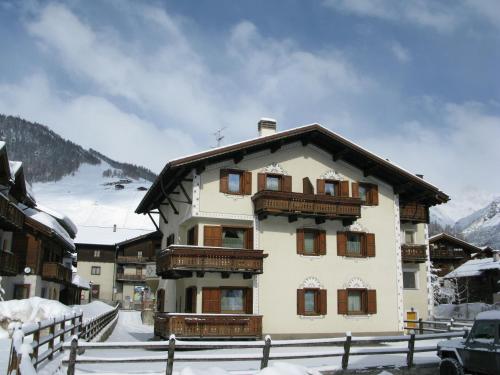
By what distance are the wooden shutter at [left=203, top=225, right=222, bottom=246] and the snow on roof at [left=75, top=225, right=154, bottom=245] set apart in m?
53.0

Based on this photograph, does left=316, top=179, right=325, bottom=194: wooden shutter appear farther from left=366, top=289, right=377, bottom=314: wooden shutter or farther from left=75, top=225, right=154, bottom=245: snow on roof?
left=75, top=225, right=154, bottom=245: snow on roof

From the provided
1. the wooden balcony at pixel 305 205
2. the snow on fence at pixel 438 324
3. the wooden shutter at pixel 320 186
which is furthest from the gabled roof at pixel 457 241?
the wooden balcony at pixel 305 205

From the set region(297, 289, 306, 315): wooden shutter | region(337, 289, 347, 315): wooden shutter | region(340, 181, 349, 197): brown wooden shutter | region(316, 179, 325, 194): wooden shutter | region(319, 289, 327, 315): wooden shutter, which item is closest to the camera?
region(297, 289, 306, 315): wooden shutter

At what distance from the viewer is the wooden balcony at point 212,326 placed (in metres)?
23.0

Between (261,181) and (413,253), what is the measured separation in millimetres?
12712

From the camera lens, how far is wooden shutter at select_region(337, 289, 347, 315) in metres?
26.7

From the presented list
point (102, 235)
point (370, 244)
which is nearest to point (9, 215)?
point (370, 244)

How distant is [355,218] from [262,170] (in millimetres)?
5194

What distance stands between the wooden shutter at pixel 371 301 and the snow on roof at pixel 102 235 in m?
53.9

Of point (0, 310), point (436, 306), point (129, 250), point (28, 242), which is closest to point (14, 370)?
point (0, 310)

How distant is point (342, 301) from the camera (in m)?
26.8

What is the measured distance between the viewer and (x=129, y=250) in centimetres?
7619

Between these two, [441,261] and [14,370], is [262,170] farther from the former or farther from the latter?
[441,261]

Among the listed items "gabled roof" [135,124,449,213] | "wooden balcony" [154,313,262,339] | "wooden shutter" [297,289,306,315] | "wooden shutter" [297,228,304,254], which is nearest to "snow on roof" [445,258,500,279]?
"gabled roof" [135,124,449,213]
